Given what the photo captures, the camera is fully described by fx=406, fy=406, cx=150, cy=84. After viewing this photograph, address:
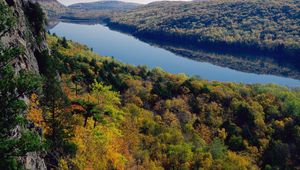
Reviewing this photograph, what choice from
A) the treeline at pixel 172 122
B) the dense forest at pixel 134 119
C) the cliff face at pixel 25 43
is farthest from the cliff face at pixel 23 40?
the treeline at pixel 172 122

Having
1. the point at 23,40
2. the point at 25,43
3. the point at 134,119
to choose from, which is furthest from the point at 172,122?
the point at 23,40

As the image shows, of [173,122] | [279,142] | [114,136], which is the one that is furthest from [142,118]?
[279,142]

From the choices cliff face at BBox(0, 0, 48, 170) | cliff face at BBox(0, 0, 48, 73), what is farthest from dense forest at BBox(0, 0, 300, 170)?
cliff face at BBox(0, 0, 48, 73)

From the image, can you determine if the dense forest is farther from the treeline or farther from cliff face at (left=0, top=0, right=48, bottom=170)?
cliff face at (left=0, top=0, right=48, bottom=170)

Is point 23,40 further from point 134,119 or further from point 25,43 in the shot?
point 134,119

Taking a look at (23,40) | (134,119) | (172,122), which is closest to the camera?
(23,40)

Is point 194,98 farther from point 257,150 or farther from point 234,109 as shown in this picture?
point 257,150
